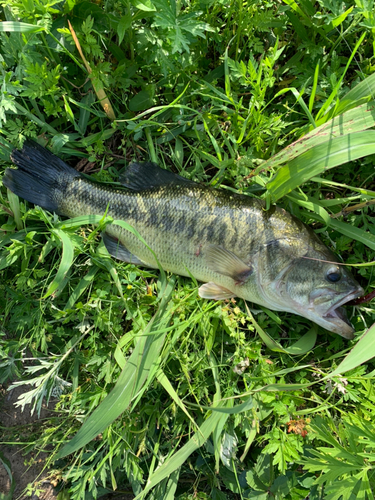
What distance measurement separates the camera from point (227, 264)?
8.61 ft

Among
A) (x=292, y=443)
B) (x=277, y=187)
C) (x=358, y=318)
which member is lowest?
(x=292, y=443)

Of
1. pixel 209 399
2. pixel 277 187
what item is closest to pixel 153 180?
pixel 277 187

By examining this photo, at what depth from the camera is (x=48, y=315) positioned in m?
2.97

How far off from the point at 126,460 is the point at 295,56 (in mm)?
3600

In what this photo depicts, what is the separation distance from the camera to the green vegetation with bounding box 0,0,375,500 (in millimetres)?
2535

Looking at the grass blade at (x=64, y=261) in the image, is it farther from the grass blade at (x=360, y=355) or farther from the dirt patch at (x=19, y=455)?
the grass blade at (x=360, y=355)

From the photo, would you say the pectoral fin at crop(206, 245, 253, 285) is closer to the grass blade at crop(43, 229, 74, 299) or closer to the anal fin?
the anal fin

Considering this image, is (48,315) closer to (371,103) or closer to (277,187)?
(277,187)

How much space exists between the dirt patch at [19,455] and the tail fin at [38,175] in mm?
1795

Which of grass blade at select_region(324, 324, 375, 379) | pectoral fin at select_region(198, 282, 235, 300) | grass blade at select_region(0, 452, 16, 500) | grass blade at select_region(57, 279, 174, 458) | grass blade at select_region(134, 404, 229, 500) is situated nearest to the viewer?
grass blade at select_region(324, 324, 375, 379)

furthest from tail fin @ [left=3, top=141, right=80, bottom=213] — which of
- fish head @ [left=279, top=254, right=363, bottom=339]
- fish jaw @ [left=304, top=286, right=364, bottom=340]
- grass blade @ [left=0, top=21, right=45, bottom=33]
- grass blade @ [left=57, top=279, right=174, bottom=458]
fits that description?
fish jaw @ [left=304, top=286, right=364, bottom=340]

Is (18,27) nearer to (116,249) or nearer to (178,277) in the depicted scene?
(116,249)

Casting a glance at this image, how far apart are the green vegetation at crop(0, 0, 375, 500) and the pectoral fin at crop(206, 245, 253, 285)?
10.6 inches

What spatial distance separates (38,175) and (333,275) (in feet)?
8.15
